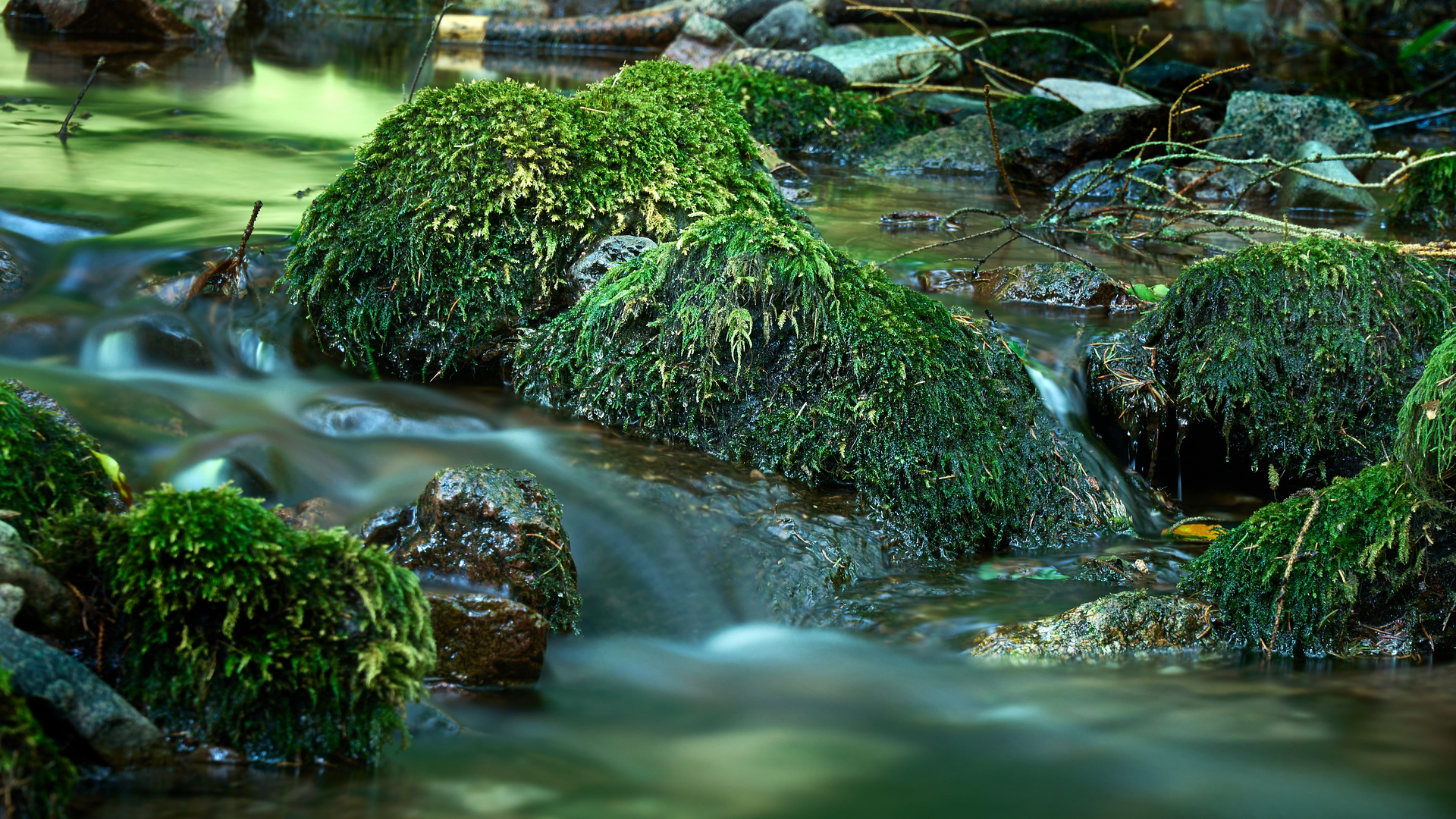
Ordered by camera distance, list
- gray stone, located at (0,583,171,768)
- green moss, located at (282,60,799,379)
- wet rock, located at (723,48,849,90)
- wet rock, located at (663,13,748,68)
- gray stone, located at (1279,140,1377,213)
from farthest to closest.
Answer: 1. wet rock, located at (663,13,748,68)
2. wet rock, located at (723,48,849,90)
3. gray stone, located at (1279,140,1377,213)
4. green moss, located at (282,60,799,379)
5. gray stone, located at (0,583,171,768)

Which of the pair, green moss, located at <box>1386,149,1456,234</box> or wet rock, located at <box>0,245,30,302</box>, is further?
green moss, located at <box>1386,149,1456,234</box>

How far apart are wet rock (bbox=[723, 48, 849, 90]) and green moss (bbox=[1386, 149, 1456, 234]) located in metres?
5.45

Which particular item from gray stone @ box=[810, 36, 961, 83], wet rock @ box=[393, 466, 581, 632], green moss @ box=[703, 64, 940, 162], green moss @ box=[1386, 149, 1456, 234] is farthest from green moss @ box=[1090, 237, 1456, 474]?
gray stone @ box=[810, 36, 961, 83]

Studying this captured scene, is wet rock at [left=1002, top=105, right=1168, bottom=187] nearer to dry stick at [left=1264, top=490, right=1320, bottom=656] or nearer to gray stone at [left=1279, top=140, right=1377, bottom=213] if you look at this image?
gray stone at [left=1279, top=140, right=1377, bottom=213]

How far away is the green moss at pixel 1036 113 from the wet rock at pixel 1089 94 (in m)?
0.09

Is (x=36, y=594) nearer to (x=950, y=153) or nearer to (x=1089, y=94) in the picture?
(x=950, y=153)

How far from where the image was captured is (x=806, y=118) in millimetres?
10766

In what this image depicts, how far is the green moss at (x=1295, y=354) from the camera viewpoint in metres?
4.76

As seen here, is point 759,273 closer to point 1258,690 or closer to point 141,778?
point 1258,690

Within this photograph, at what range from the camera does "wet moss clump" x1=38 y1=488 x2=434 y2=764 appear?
2438mm

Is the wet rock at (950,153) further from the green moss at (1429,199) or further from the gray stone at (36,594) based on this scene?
the gray stone at (36,594)

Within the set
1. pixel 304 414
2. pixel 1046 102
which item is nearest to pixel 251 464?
pixel 304 414

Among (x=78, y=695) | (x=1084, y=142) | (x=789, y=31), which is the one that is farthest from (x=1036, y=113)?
(x=78, y=695)

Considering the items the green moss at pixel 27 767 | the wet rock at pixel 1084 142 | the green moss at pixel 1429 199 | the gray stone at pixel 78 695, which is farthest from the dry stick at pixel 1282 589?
the wet rock at pixel 1084 142
